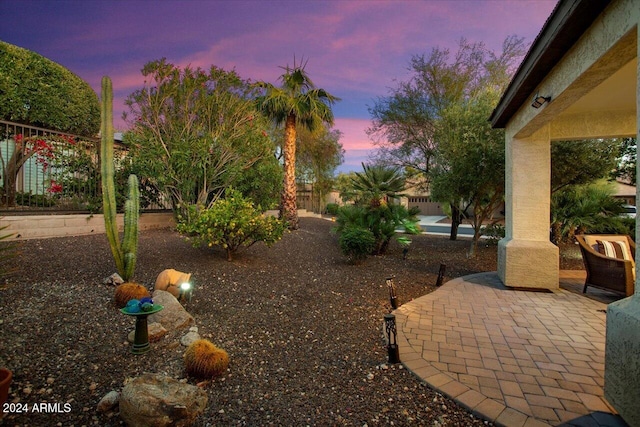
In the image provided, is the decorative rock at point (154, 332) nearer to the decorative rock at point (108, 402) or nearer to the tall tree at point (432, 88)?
the decorative rock at point (108, 402)

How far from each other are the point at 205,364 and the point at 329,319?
188 cm

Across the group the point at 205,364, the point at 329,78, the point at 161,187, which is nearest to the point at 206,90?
the point at 161,187

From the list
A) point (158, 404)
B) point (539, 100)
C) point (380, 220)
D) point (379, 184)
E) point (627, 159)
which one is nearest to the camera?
point (158, 404)

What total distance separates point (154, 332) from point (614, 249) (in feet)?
24.3

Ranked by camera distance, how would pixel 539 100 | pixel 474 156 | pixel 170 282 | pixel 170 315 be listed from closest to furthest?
pixel 170 315, pixel 170 282, pixel 539 100, pixel 474 156

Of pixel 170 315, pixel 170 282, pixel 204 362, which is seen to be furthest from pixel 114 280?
pixel 204 362

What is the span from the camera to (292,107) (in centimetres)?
1132

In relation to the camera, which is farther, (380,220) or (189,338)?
(380,220)

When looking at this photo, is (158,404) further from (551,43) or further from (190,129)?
(190,129)

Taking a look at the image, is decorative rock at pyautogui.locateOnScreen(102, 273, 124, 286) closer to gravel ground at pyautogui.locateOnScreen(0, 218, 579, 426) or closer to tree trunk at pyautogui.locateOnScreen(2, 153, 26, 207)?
gravel ground at pyautogui.locateOnScreen(0, 218, 579, 426)

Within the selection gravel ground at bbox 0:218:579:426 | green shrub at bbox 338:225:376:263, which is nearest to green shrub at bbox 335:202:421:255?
green shrub at bbox 338:225:376:263

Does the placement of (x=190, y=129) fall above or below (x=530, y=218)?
above

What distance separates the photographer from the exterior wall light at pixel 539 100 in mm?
4243

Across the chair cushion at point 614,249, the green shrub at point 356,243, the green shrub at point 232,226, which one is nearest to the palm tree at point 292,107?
the green shrub at point 356,243
